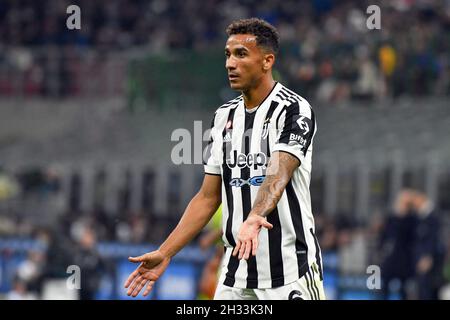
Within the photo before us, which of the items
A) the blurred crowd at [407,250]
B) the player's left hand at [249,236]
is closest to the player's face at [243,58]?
the player's left hand at [249,236]

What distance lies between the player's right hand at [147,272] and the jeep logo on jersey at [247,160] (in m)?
0.63

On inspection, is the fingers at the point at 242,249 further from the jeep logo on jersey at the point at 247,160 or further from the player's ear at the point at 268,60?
the player's ear at the point at 268,60

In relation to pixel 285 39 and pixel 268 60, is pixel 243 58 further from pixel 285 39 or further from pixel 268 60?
pixel 285 39

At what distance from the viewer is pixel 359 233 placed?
15664 mm

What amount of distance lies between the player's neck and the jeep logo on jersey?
0.94ft

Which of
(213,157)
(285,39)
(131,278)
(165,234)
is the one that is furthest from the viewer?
(285,39)

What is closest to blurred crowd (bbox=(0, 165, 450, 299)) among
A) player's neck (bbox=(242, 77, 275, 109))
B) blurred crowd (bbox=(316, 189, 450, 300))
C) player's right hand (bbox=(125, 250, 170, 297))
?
blurred crowd (bbox=(316, 189, 450, 300))

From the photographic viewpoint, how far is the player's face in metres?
6.05

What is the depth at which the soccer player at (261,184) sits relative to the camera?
6.01 metres

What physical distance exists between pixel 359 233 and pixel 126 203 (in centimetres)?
373

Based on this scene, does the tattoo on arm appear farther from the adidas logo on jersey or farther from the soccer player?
the adidas logo on jersey

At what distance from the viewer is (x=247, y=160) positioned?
20.0ft

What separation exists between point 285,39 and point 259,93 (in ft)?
44.7

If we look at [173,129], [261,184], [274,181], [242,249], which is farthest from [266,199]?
[173,129]
